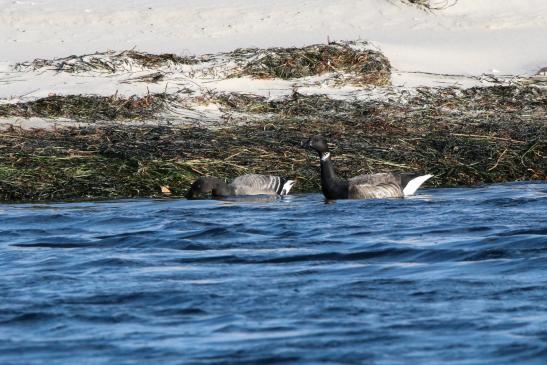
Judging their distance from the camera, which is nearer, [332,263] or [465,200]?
[332,263]

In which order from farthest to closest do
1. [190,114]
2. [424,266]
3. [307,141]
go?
[190,114] → [307,141] → [424,266]

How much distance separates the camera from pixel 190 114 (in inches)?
769

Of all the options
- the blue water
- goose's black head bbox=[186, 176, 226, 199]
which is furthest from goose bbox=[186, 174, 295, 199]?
the blue water

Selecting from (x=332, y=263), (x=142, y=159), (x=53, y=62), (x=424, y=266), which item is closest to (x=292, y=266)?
(x=332, y=263)

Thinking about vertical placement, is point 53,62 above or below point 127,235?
above

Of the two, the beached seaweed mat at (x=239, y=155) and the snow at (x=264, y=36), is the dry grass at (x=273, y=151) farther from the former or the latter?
the snow at (x=264, y=36)

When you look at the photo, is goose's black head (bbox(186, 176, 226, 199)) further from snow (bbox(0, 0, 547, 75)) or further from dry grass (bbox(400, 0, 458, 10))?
dry grass (bbox(400, 0, 458, 10))

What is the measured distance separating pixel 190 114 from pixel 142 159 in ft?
8.45

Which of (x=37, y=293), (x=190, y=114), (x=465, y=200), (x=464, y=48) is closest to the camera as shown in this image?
(x=37, y=293)

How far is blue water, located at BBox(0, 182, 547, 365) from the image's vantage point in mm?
8750

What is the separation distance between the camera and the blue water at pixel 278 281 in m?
8.75

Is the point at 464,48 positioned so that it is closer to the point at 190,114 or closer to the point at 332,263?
the point at 190,114

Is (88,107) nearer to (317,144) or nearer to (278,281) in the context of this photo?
(317,144)

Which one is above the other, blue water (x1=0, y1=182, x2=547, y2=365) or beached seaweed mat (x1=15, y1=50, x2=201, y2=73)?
beached seaweed mat (x1=15, y1=50, x2=201, y2=73)
